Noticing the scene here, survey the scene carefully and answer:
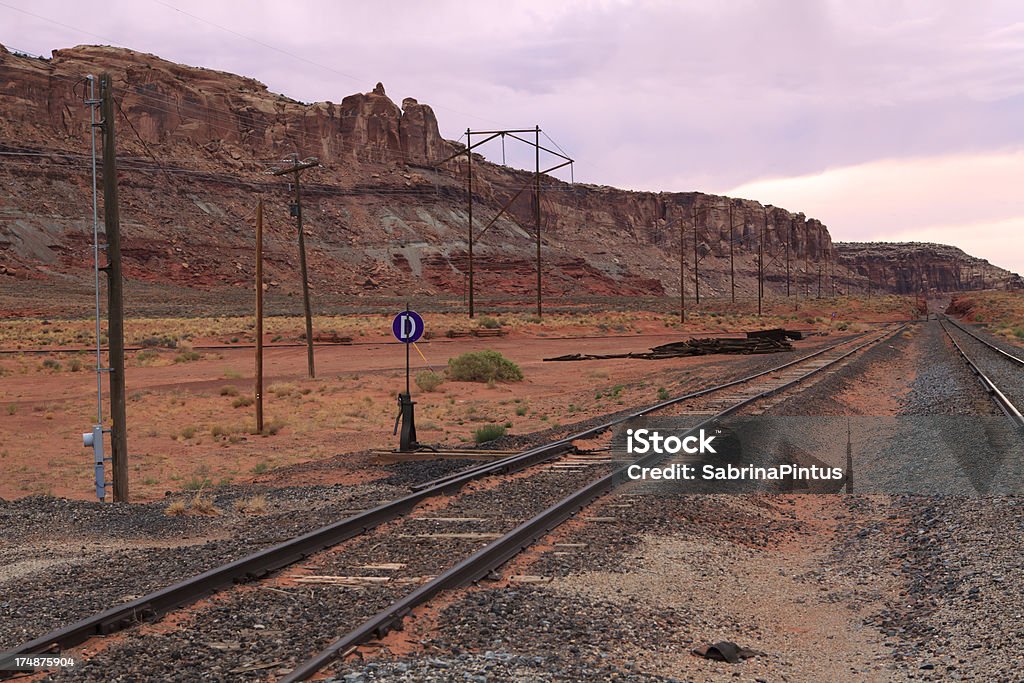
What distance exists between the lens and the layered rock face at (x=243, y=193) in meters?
115

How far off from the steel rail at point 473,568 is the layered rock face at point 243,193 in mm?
89000

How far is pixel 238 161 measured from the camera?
487ft

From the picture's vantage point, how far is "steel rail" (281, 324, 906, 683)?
5.84 meters

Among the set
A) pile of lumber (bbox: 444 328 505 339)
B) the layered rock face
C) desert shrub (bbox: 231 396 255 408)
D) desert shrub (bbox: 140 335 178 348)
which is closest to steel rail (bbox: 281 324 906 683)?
desert shrub (bbox: 231 396 255 408)

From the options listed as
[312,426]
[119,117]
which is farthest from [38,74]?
[312,426]

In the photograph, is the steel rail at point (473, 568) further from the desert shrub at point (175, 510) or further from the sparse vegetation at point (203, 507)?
the desert shrub at point (175, 510)

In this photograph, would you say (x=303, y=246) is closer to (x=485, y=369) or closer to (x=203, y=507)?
(x=485, y=369)

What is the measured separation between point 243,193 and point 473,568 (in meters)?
140

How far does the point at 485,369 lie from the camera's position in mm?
34625

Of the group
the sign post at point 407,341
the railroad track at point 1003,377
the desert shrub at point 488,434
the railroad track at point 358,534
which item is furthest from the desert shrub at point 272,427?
the railroad track at point 1003,377

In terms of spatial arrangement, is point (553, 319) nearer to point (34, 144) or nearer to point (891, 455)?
point (891, 455)

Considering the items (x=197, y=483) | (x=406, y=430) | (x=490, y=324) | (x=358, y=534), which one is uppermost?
(x=490, y=324)

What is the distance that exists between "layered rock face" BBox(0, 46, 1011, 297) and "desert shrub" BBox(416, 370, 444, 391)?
68.0 meters

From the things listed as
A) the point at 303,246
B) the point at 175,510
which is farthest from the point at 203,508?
the point at 303,246
